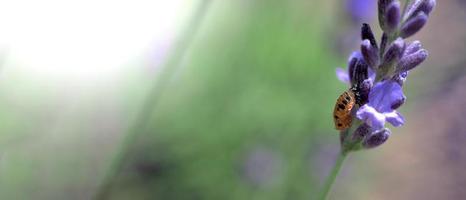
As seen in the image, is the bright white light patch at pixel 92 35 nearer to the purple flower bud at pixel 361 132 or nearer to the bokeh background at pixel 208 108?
the bokeh background at pixel 208 108

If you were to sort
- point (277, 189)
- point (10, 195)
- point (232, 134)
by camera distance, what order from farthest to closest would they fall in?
point (232, 134), point (277, 189), point (10, 195)

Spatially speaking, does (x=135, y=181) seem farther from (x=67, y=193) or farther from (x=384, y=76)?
(x=384, y=76)

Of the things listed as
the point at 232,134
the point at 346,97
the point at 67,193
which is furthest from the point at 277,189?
the point at 346,97

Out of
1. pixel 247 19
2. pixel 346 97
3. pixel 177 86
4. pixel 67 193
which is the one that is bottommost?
pixel 67 193

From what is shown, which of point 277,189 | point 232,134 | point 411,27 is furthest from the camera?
point 232,134

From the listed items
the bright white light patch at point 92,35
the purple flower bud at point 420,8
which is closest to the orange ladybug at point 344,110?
the purple flower bud at point 420,8
